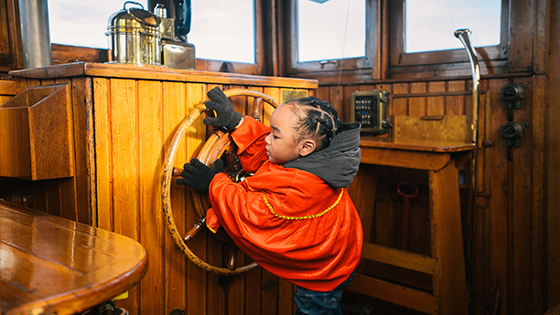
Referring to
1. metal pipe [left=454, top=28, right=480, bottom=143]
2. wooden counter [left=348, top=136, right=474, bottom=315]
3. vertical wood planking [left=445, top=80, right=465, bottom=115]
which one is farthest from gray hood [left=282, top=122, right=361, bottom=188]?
vertical wood planking [left=445, top=80, right=465, bottom=115]

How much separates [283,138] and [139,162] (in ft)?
1.72

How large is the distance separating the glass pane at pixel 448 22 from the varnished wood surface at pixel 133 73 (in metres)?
1.40

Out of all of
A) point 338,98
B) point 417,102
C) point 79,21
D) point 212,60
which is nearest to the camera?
point 79,21

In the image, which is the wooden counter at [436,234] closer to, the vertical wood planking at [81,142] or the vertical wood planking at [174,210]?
the vertical wood planking at [174,210]

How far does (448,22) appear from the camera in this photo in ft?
8.56

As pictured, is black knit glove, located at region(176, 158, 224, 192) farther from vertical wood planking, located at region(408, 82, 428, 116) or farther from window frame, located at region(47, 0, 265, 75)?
vertical wood planking, located at region(408, 82, 428, 116)

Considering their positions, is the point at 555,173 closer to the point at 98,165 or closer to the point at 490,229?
the point at 490,229

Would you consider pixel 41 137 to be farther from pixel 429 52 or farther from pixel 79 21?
pixel 429 52

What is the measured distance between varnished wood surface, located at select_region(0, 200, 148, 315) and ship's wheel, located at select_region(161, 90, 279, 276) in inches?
13.3

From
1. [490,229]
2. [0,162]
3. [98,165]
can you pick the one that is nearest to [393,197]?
[490,229]

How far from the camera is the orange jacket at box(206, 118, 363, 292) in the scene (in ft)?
4.18

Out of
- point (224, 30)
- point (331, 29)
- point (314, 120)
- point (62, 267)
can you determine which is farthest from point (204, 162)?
point (331, 29)

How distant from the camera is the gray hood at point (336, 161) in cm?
132

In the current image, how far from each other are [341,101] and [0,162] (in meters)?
2.16
